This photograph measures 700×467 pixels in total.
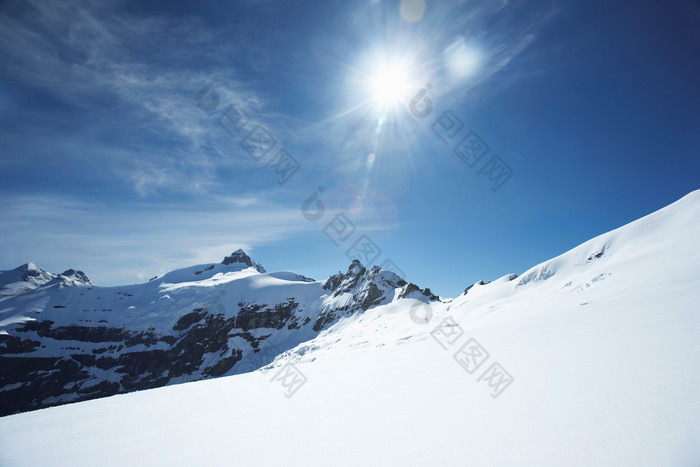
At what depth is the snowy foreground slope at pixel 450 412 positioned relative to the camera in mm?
3900

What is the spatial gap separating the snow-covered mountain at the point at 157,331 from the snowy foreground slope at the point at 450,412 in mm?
115824

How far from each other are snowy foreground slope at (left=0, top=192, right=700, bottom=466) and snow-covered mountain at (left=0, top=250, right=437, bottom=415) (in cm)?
11582

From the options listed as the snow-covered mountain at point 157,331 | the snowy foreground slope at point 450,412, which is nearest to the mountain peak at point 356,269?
the snow-covered mountain at point 157,331

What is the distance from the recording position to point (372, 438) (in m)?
4.79

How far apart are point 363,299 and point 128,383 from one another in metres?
139

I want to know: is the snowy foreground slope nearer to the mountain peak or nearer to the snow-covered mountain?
the snow-covered mountain

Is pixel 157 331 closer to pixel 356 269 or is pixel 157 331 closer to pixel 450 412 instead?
pixel 356 269

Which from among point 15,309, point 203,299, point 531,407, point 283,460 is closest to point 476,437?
point 531,407

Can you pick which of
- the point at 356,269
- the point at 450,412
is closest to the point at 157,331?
the point at 356,269

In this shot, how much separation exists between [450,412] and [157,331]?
671 feet

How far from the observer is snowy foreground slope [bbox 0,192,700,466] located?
3900 mm

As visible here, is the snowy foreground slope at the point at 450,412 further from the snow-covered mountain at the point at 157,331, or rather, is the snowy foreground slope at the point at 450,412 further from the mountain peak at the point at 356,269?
the mountain peak at the point at 356,269

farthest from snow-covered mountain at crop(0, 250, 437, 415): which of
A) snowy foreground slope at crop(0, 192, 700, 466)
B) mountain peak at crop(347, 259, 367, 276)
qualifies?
snowy foreground slope at crop(0, 192, 700, 466)

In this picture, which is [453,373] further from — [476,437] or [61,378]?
[61,378]
